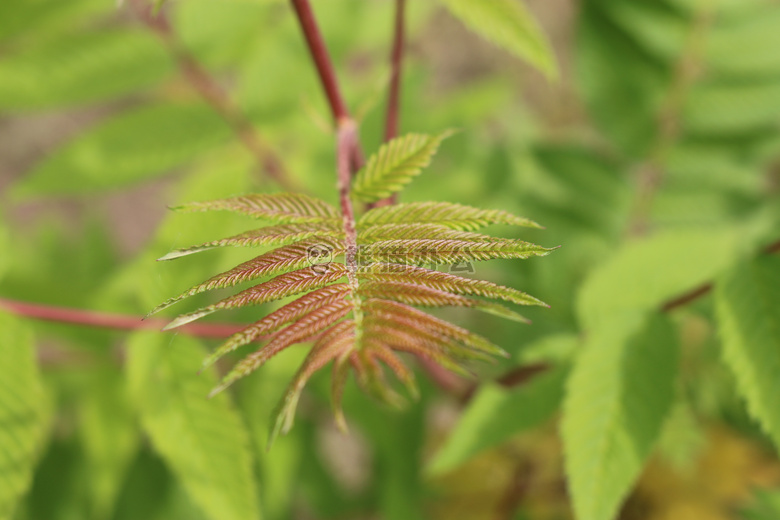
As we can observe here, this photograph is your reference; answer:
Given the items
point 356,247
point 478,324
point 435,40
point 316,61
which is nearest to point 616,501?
point 356,247

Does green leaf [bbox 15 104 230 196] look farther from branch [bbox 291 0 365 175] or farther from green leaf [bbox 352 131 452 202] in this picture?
green leaf [bbox 352 131 452 202]

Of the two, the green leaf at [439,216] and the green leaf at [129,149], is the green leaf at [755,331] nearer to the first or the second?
the green leaf at [439,216]

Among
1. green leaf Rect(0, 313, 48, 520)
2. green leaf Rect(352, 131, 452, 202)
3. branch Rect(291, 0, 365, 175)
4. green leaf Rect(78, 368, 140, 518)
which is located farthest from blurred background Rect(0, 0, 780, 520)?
green leaf Rect(352, 131, 452, 202)

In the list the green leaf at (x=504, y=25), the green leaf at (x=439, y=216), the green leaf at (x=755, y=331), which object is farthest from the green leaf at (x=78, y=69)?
the green leaf at (x=755, y=331)

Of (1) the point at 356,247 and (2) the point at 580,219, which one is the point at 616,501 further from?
(2) the point at 580,219

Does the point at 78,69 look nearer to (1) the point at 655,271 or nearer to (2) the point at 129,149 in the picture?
(2) the point at 129,149

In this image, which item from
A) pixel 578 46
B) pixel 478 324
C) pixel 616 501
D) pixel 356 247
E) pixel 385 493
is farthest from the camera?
pixel 478 324
